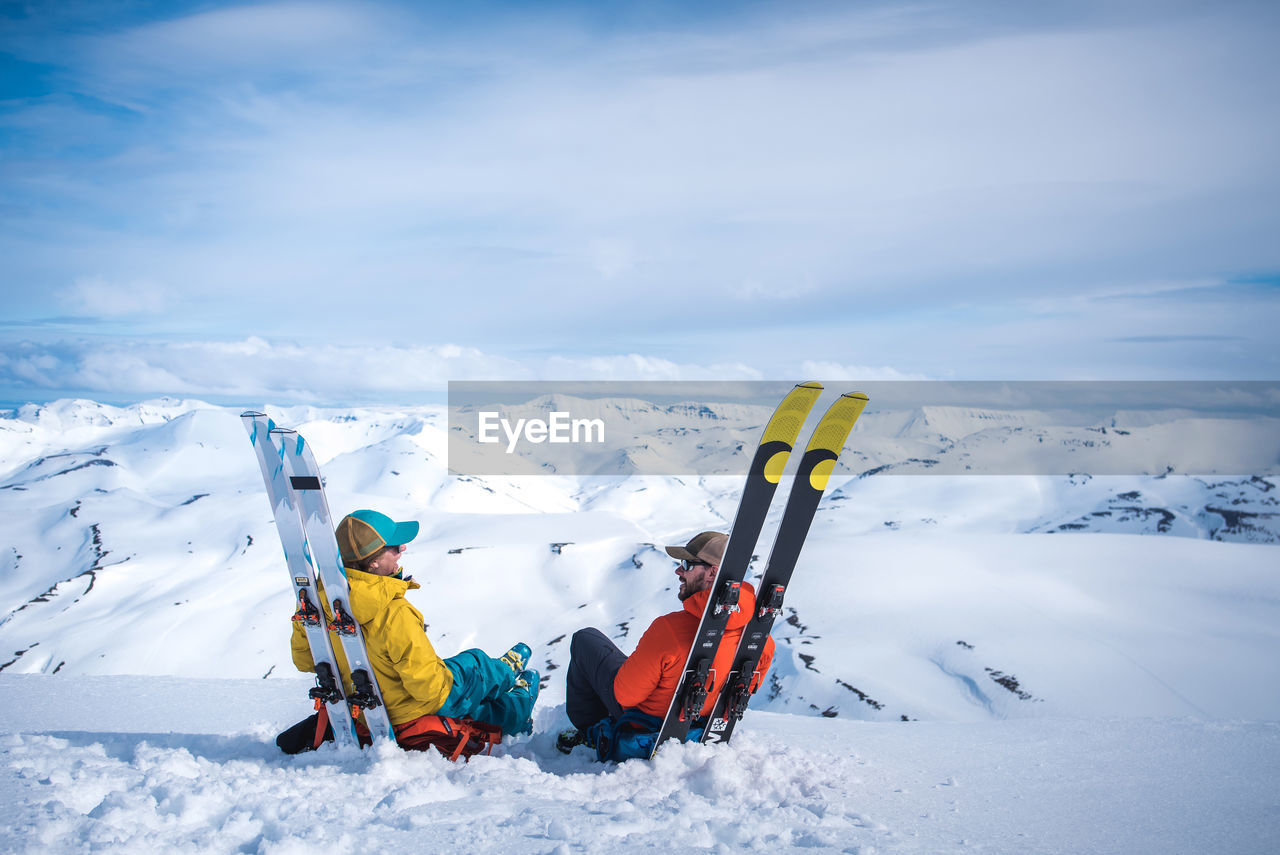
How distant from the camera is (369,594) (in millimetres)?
4926

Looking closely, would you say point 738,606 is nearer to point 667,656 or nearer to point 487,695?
point 667,656

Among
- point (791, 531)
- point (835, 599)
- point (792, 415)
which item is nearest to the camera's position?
point (792, 415)

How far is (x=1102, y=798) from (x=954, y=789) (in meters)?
0.97

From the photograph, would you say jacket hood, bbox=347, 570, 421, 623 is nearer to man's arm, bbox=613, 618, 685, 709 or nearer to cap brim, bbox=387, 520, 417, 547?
cap brim, bbox=387, 520, 417, 547

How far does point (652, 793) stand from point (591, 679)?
1.31 m

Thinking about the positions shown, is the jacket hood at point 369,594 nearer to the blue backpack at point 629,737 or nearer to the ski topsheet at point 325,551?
the ski topsheet at point 325,551

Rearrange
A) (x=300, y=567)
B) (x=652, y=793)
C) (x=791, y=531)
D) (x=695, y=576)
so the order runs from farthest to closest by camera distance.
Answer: (x=791, y=531) → (x=695, y=576) → (x=300, y=567) → (x=652, y=793)

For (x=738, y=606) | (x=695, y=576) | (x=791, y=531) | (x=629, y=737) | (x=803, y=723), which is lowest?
(x=803, y=723)

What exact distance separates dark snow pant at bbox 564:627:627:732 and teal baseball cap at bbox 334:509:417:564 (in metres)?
1.64

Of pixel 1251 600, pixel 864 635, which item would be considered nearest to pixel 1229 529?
pixel 1251 600

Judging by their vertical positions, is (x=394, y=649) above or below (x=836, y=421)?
below

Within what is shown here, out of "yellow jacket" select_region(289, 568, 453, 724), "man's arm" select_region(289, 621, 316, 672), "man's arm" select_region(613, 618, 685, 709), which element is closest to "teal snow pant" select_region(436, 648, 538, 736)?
"yellow jacket" select_region(289, 568, 453, 724)

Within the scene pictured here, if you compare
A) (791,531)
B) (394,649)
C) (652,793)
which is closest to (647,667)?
(652,793)

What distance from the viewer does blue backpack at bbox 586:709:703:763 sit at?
541 centimetres
